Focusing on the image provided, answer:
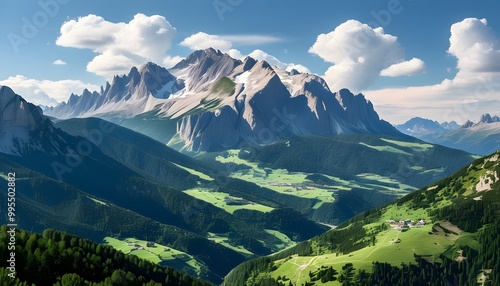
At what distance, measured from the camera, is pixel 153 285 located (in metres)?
87.9

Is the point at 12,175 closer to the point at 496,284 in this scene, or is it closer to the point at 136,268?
the point at 136,268

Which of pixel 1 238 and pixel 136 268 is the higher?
pixel 1 238

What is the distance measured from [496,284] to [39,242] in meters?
182

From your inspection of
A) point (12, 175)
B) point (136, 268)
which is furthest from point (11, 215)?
point (136, 268)

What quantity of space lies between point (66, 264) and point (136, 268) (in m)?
69.0

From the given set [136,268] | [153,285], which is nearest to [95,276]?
[136,268]

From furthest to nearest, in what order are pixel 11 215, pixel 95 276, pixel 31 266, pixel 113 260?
pixel 113 260 → pixel 95 276 → pixel 31 266 → pixel 11 215

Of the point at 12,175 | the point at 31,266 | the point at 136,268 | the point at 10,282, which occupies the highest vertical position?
the point at 12,175

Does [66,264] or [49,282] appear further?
[66,264]

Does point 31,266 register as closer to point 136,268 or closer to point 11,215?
point 11,215

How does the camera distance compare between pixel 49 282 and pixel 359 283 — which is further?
pixel 359 283

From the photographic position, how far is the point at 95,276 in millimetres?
148750

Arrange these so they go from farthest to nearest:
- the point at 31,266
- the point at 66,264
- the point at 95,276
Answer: the point at 95,276 → the point at 66,264 → the point at 31,266

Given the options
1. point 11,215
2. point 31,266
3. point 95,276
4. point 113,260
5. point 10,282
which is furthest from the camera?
point 113,260
